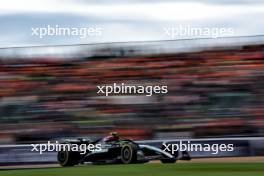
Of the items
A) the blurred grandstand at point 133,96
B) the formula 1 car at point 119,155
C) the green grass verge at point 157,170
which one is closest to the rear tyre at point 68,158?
the formula 1 car at point 119,155

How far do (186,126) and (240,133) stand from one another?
0.57m

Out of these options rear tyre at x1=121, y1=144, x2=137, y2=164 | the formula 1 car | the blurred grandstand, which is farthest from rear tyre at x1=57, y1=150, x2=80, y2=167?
rear tyre at x1=121, y1=144, x2=137, y2=164

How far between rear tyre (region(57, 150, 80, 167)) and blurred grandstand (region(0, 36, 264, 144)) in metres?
0.27

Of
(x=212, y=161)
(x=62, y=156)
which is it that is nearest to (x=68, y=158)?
(x=62, y=156)

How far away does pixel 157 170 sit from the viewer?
509cm

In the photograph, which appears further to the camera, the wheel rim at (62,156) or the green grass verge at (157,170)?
the wheel rim at (62,156)

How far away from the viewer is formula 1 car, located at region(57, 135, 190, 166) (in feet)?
18.6

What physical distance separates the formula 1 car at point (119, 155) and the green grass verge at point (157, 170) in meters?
0.11

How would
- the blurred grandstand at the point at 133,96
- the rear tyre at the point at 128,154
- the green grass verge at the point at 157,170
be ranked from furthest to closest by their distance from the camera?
the blurred grandstand at the point at 133,96 → the rear tyre at the point at 128,154 → the green grass verge at the point at 157,170

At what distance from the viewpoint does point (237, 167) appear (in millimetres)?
5367

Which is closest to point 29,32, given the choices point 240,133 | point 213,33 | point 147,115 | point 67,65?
point 67,65

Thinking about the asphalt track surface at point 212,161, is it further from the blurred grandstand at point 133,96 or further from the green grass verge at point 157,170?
the blurred grandstand at point 133,96

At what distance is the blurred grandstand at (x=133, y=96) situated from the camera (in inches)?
235

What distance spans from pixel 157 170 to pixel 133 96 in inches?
41.0
